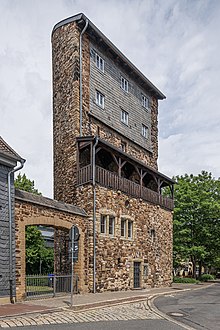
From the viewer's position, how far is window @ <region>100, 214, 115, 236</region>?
76.0ft

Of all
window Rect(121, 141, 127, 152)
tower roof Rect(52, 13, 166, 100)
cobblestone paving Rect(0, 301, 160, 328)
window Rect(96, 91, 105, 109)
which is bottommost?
cobblestone paving Rect(0, 301, 160, 328)

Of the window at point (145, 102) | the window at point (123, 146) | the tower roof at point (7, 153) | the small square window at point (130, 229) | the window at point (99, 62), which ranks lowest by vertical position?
the small square window at point (130, 229)

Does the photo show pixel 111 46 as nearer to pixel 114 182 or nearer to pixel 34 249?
pixel 114 182

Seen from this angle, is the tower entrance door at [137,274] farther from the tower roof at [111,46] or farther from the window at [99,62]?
the tower roof at [111,46]

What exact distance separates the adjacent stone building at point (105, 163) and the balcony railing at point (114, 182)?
0.05 m

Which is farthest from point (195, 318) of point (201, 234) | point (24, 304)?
point (201, 234)

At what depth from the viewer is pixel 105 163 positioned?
26750 millimetres

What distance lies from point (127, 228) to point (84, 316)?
1340 centimetres

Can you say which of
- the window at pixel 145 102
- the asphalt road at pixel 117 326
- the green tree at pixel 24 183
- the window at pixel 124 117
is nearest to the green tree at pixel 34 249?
the green tree at pixel 24 183

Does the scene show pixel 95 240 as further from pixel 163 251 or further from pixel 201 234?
pixel 201 234

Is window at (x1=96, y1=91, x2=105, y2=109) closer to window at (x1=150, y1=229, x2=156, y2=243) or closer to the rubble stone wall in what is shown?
the rubble stone wall

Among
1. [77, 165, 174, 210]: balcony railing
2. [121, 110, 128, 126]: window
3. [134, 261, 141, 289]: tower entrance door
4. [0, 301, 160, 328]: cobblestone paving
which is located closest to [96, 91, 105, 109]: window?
[121, 110, 128, 126]: window

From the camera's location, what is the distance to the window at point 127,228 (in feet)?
83.2

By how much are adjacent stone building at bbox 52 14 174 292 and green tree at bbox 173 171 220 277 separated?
894 cm
